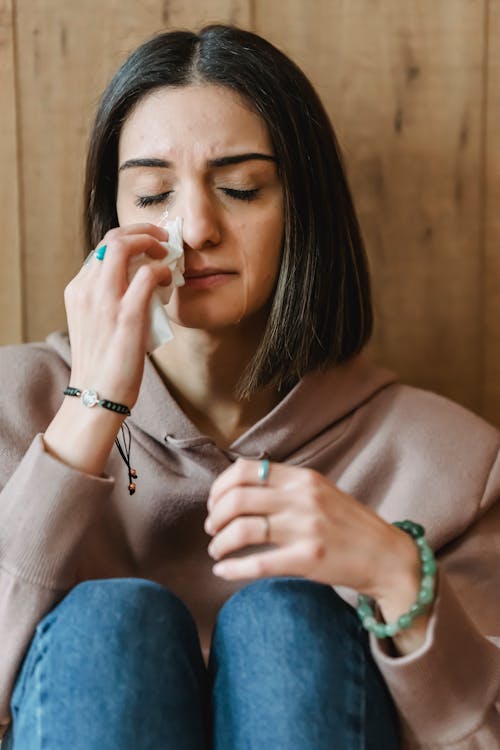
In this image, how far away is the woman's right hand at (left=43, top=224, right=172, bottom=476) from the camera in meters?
0.98

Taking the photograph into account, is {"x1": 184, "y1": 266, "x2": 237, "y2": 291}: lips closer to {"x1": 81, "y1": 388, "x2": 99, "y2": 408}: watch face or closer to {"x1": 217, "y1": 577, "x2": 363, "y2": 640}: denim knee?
{"x1": 81, "y1": 388, "x2": 99, "y2": 408}: watch face

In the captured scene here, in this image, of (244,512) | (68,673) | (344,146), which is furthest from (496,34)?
A: (68,673)

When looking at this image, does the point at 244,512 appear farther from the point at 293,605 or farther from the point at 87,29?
the point at 87,29

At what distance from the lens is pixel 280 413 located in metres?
1.20

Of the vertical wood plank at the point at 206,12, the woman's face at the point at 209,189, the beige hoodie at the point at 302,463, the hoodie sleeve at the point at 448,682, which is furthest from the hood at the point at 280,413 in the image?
the vertical wood plank at the point at 206,12

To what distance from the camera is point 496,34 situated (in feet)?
4.63

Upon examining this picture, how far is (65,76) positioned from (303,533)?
0.83 metres

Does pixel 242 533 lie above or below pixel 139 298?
below

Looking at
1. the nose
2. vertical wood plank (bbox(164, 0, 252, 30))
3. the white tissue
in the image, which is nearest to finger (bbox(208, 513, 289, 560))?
A: the white tissue

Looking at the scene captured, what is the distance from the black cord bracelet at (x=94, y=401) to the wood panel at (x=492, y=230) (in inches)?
27.3

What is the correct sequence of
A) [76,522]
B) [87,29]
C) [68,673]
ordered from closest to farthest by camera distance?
[68,673]
[76,522]
[87,29]

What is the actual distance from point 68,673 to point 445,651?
1.15ft

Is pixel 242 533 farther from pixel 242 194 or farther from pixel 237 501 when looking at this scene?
pixel 242 194

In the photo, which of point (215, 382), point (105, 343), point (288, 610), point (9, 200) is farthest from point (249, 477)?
point (9, 200)
